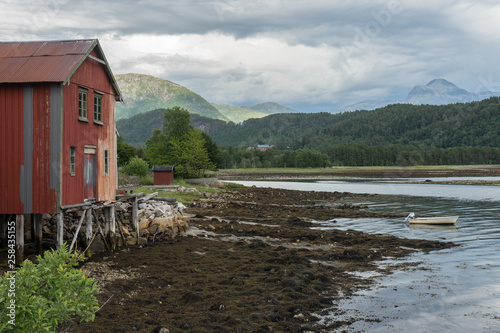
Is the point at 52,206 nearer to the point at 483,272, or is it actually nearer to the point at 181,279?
the point at 181,279

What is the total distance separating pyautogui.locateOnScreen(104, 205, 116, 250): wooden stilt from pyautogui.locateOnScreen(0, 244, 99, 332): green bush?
1539 centimetres

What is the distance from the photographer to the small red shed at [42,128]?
57.8 ft

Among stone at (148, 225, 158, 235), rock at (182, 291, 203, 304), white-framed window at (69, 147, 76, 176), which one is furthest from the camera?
stone at (148, 225, 158, 235)

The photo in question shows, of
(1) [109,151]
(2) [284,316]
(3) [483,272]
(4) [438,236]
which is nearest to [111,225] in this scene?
(1) [109,151]

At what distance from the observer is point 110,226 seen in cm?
2272

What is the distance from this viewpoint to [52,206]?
696 inches

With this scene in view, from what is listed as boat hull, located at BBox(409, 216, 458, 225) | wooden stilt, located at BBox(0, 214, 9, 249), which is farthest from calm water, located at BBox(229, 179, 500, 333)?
wooden stilt, located at BBox(0, 214, 9, 249)

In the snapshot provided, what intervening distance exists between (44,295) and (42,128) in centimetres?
1221

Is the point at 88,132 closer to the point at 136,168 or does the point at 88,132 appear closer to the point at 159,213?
the point at 159,213

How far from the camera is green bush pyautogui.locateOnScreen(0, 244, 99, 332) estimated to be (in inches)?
253

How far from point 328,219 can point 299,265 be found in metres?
21.6

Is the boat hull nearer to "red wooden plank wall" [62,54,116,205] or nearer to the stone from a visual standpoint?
the stone

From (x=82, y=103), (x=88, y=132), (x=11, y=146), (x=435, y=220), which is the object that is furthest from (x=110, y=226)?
(x=435, y=220)

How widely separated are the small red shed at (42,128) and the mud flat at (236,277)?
3.73m
